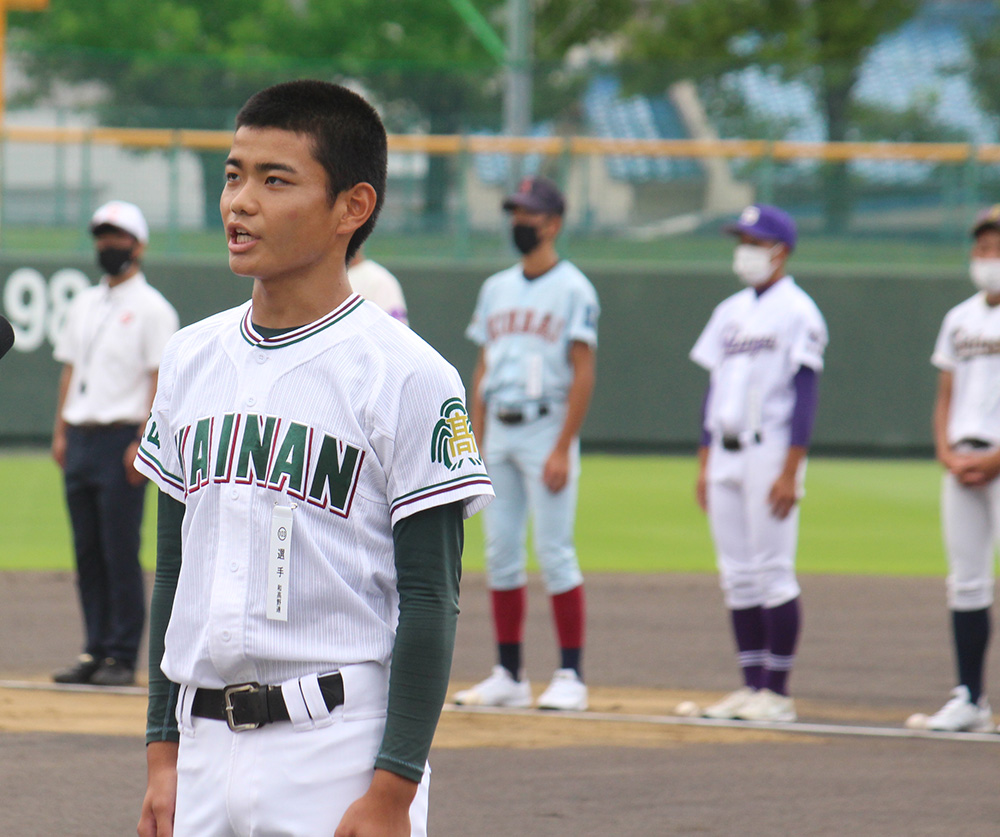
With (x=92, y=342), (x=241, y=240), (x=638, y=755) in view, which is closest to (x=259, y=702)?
(x=241, y=240)

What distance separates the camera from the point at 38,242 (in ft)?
58.4

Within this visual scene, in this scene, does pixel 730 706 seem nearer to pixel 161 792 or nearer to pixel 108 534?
pixel 108 534

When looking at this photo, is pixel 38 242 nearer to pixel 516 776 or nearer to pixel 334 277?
pixel 516 776

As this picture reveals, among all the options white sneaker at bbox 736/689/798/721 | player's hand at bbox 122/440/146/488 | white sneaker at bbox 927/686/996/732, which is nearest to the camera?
white sneaker at bbox 927/686/996/732

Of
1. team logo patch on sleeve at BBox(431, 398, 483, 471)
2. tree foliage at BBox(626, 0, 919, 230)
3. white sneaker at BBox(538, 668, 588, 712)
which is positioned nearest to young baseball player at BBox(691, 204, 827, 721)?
white sneaker at BBox(538, 668, 588, 712)

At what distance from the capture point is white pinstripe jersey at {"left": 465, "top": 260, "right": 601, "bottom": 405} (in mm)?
7031

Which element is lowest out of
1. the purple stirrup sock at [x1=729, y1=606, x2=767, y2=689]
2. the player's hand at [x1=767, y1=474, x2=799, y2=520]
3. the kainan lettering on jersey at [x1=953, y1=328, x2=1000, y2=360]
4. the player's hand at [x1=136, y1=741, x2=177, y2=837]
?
the purple stirrup sock at [x1=729, y1=606, x2=767, y2=689]

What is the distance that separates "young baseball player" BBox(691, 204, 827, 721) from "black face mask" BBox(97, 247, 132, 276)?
3.08m

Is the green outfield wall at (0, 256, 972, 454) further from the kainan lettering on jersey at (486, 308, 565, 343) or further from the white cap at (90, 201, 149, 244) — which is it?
the kainan lettering on jersey at (486, 308, 565, 343)

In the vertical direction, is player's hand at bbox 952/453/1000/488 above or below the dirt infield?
above

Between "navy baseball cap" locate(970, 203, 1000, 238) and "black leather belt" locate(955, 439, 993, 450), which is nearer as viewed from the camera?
"black leather belt" locate(955, 439, 993, 450)

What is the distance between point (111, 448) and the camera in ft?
24.2

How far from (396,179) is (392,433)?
56.3ft

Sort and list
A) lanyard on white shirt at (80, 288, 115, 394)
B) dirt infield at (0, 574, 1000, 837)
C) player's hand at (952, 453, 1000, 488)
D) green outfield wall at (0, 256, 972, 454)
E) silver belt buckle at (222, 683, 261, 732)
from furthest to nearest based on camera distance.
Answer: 1. green outfield wall at (0, 256, 972, 454)
2. lanyard on white shirt at (80, 288, 115, 394)
3. player's hand at (952, 453, 1000, 488)
4. dirt infield at (0, 574, 1000, 837)
5. silver belt buckle at (222, 683, 261, 732)
